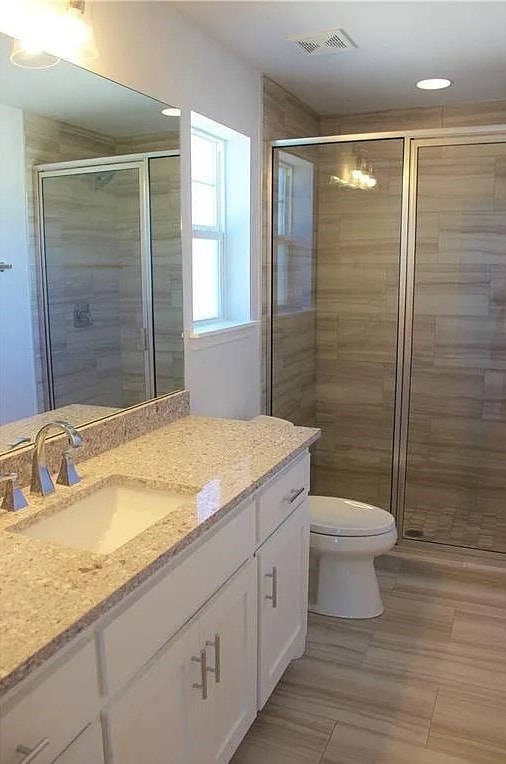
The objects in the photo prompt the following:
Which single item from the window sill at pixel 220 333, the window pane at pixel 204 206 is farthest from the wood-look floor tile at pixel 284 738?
the window pane at pixel 204 206

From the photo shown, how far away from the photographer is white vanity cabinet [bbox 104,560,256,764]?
133 cm

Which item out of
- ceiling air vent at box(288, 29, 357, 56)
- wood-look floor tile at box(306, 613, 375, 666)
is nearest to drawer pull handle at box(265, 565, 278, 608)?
wood-look floor tile at box(306, 613, 375, 666)

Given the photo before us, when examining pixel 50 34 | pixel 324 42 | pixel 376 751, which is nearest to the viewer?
pixel 50 34

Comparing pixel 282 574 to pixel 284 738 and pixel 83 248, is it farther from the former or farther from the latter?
pixel 83 248

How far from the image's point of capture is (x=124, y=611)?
4.15 ft

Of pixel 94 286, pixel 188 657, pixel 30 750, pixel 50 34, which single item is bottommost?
pixel 188 657

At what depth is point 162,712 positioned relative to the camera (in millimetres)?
1435

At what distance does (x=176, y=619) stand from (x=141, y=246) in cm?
134

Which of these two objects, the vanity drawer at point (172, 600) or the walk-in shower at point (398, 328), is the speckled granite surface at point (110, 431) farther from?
the walk-in shower at point (398, 328)

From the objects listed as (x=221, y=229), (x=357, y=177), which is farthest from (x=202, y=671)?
(x=357, y=177)

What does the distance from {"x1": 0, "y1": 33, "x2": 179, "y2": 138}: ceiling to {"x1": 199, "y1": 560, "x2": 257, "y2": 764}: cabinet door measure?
4.56 ft

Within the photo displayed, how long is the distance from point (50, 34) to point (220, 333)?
1350mm

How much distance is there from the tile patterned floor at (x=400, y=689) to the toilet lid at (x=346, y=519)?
0.39 m

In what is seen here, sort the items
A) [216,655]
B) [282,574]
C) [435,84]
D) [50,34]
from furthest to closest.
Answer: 1. [435,84]
2. [282,574]
3. [50,34]
4. [216,655]
